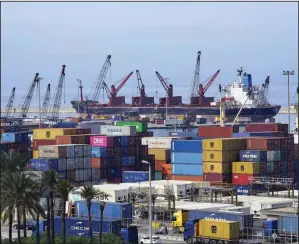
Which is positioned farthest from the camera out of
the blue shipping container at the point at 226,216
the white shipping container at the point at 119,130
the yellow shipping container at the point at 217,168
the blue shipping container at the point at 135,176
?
the white shipping container at the point at 119,130

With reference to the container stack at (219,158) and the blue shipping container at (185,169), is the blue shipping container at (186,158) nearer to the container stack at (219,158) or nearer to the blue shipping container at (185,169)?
the blue shipping container at (185,169)

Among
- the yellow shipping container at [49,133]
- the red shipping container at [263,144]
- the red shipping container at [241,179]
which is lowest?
the red shipping container at [241,179]

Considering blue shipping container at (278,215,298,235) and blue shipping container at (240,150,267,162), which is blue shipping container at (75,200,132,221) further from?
blue shipping container at (240,150,267,162)

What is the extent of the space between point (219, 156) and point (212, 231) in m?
17.8

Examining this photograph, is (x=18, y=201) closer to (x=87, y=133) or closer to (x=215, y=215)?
(x=215, y=215)

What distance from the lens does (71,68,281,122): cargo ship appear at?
12275 centimetres

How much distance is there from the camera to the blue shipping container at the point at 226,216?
126 ft

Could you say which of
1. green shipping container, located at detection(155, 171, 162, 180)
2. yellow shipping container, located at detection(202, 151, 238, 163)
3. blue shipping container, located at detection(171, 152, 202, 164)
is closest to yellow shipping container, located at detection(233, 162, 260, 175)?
yellow shipping container, located at detection(202, 151, 238, 163)

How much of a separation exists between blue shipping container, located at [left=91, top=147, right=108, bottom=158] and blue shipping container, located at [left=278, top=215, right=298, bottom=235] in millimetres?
22014

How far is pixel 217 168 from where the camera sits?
54.8 meters

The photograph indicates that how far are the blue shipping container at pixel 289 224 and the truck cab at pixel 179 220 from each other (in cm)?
468

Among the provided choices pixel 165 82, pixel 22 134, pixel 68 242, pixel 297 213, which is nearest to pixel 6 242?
pixel 68 242

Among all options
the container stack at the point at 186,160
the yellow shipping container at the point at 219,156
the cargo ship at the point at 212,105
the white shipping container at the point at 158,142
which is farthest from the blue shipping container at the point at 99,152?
the cargo ship at the point at 212,105

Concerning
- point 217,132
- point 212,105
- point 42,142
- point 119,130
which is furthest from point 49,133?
point 212,105
